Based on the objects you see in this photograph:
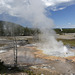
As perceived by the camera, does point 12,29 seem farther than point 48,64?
Yes

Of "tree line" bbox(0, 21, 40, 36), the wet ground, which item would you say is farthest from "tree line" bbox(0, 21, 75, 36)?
the wet ground

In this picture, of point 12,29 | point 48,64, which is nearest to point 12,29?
point 12,29

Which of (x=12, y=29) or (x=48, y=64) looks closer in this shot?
(x=48, y=64)

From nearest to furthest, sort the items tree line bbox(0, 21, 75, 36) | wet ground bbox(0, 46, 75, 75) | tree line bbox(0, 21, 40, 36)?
wet ground bbox(0, 46, 75, 75), tree line bbox(0, 21, 40, 36), tree line bbox(0, 21, 75, 36)

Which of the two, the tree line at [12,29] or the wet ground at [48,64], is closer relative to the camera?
the wet ground at [48,64]

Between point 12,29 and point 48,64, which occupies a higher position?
point 12,29

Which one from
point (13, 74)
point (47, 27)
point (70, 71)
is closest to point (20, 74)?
point (13, 74)

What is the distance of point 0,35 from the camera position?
60219 millimetres

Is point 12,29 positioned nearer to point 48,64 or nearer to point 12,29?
point 12,29

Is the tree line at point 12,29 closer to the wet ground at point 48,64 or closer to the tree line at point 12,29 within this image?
the tree line at point 12,29

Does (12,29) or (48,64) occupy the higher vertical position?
(12,29)

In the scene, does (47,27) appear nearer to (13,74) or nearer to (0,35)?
(13,74)

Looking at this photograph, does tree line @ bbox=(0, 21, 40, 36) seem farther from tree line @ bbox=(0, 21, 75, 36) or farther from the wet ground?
the wet ground

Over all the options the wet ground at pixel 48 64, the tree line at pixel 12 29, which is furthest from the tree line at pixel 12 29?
the wet ground at pixel 48 64
